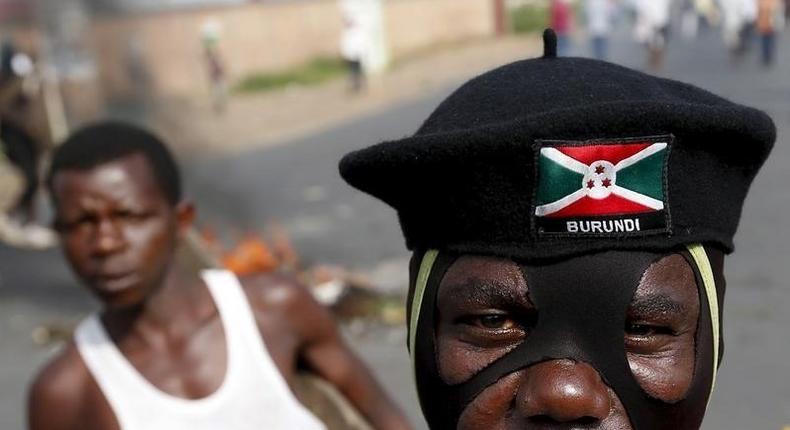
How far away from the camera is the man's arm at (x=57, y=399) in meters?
2.74

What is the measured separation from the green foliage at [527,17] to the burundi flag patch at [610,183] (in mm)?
27665

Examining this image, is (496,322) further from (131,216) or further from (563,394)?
(131,216)

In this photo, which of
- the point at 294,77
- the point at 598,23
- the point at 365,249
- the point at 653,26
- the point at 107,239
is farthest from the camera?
the point at 294,77

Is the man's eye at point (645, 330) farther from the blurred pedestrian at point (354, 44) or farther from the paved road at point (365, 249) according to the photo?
the blurred pedestrian at point (354, 44)

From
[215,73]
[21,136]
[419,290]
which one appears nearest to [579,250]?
[419,290]

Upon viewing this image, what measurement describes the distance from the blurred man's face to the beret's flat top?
162 cm

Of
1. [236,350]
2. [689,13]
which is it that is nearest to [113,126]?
[236,350]

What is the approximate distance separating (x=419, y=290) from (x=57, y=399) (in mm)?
1701

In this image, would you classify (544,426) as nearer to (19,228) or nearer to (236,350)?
(236,350)

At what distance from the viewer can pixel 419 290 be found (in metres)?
1.34

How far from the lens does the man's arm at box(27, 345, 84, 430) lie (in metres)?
2.74

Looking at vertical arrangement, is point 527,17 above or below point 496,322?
below

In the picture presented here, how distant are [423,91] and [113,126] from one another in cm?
1657

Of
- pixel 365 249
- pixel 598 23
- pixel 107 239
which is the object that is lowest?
pixel 365 249
